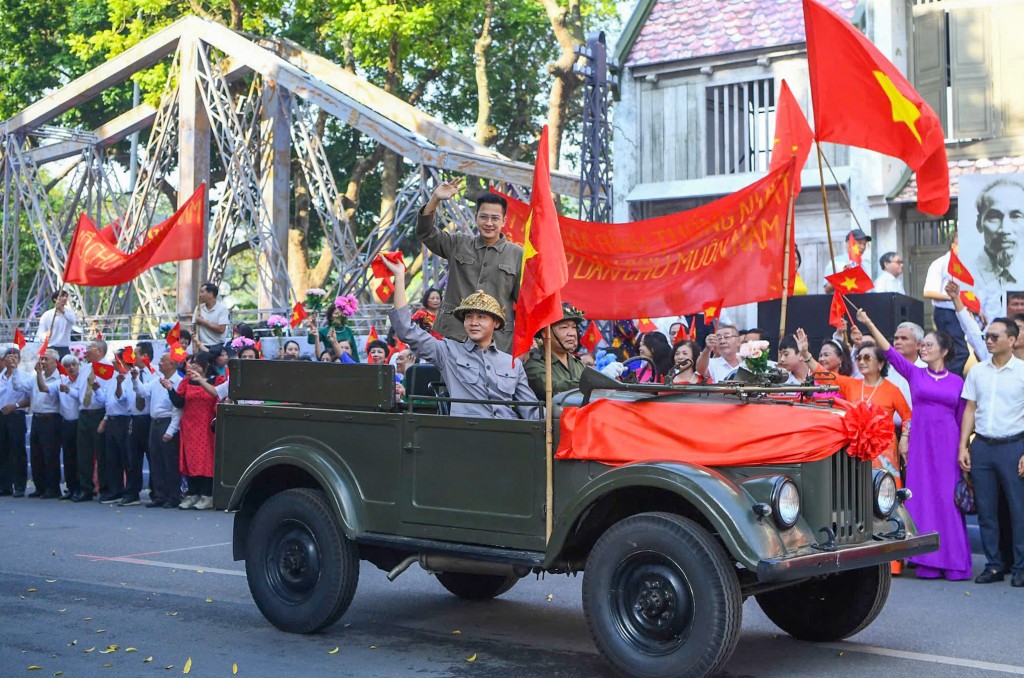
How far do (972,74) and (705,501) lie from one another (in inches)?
557

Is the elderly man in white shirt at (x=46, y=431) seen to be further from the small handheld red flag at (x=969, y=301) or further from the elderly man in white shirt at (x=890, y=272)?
the small handheld red flag at (x=969, y=301)

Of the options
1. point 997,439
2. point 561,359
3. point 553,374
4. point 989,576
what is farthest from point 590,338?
A: point 553,374

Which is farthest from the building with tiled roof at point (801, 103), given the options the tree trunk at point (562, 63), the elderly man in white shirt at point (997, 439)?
the elderly man in white shirt at point (997, 439)

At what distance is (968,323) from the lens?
1108 centimetres

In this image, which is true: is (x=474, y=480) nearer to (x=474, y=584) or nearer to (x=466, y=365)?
(x=466, y=365)

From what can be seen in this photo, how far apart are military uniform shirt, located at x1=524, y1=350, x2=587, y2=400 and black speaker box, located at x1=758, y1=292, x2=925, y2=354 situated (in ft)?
18.0

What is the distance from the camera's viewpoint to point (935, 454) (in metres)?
10.1

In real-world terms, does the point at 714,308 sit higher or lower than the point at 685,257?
lower

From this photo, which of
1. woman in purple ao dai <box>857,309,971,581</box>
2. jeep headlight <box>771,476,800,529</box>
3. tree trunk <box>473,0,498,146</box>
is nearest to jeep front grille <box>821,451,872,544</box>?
jeep headlight <box>771,476,800,529</box>

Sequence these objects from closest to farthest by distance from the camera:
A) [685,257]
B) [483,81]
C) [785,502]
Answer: [785,502] → [685,257] → [483,81]

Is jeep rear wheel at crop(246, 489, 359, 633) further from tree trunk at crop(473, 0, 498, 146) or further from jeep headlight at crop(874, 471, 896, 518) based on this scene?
tree trunk at crop(473, 0, 498, 146)

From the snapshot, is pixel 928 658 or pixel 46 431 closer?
pixel 928 658

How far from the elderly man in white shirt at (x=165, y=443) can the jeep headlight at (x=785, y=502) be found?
10886mm

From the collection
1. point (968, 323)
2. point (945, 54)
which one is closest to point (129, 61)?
point (945, 54)
